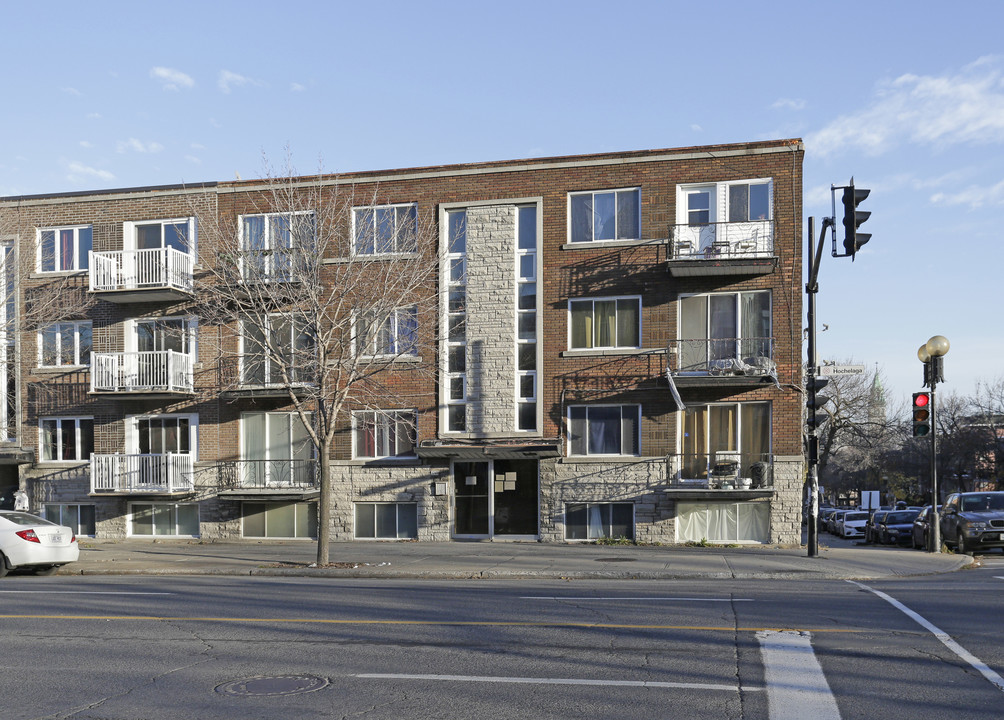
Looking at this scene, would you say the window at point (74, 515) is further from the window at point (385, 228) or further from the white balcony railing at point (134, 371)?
the window at point (385, 228)

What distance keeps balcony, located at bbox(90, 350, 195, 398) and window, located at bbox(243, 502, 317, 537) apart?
3.87m

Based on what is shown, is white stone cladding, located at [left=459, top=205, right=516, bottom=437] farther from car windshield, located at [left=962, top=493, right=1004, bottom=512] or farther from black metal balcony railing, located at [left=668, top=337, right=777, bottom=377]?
car windshield, located at [left=962, top=493, right=1004, bottom=512]

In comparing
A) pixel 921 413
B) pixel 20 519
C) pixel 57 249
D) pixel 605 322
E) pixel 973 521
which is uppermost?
pixel 57 249

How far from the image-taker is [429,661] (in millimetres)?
8617

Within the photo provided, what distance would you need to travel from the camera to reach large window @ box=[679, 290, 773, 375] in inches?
950

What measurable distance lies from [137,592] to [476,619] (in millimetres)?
6229

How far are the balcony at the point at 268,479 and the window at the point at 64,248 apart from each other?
7645 mm

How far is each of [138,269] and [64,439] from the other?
6016 mm

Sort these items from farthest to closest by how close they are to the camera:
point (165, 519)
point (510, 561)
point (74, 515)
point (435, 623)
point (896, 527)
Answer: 1. point (896, 527)
2. point (74, 515)
3. point (165, 519)
4. point (510, 561)
5. point (435, 623)

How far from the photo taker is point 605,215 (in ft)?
83.5

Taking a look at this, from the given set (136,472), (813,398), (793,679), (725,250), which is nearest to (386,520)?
(136,472)

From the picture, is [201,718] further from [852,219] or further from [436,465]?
[436,465]

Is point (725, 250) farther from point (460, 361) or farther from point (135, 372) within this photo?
point (135, 372)

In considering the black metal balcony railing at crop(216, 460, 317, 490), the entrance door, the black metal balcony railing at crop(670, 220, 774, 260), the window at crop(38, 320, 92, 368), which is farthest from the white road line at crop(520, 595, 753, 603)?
the window at crop(38, 320, 92, 368)
